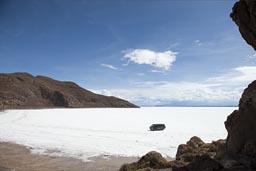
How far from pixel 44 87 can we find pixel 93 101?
2519cm

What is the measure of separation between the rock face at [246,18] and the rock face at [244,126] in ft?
5.54

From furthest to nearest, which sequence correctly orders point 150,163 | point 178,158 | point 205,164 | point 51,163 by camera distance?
point 51,163, point 178,158, point 150,163, point 205,164

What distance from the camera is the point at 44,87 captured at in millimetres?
138375

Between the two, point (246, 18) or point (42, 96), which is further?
point (42, 96)

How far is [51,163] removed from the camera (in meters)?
17.8

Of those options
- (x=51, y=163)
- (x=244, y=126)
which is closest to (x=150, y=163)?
(x=244, y=126)

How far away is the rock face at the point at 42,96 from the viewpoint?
381ft

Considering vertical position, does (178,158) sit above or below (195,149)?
below

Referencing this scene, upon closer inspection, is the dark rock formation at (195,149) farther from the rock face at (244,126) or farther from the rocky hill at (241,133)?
the rock face at (244,126)

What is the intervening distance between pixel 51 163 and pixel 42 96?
391 feet

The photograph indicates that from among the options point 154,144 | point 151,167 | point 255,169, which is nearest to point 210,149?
point 151,167

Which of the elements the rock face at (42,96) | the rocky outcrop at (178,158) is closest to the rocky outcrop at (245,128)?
the rocky outcrop at (178,158)

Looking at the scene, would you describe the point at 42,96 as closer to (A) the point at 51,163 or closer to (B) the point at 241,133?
(A) the point at 51,163

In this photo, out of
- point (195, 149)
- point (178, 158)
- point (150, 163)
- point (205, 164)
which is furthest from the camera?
point (195, 149)
